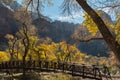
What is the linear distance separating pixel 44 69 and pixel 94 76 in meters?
13.8

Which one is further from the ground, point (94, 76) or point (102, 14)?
point (102, 14)

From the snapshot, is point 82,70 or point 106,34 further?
point 82,70

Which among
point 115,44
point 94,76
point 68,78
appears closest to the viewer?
point 115,44

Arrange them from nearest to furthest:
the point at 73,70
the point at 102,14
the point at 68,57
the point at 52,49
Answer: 1. the point at 102,14
2. the point at 73,70
3. the point at 68,57
4. the point at 52,49

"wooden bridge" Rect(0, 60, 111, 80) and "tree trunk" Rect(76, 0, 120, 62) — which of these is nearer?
"tree trunk" Rect(76, 0, 120, 62)

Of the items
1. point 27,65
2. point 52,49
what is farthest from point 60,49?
point 27,65

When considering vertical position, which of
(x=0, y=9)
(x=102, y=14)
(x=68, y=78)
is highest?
(x=0, y=9)

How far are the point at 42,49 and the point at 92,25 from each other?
62293 millimetres

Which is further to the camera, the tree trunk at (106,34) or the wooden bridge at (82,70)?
the wooden bridge at (82,70)

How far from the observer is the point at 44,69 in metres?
42.7

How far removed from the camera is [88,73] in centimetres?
3138

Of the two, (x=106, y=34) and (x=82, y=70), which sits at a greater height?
(x=106, y=34)

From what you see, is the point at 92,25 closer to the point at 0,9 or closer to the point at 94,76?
the point at 94,76

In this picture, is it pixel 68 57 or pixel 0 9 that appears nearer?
pixel 68 57
